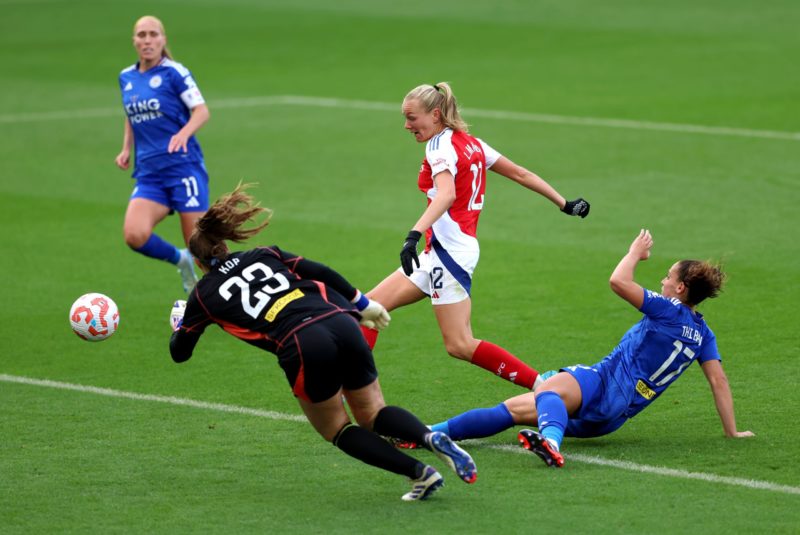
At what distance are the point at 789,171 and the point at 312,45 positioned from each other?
50.2 feet

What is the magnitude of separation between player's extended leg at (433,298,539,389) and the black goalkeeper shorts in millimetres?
1685

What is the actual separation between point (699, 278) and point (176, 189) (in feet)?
18.9

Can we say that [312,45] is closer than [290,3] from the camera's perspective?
Answer: Yes

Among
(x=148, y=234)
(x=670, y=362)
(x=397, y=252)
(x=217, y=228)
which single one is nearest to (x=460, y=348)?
(x=670, y=362)

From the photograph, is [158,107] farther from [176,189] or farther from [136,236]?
[136,236]

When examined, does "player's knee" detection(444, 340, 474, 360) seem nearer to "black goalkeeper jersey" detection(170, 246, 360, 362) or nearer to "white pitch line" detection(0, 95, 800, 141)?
"black goalkeeper jersey" detection(170, 246, 360, 362)

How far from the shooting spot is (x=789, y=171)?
17172 millimetres

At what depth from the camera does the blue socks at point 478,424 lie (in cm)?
806

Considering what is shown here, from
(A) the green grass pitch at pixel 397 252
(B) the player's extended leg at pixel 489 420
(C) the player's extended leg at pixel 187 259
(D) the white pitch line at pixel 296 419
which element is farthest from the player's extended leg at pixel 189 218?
(B) the player's extended leg at pixel 489 420

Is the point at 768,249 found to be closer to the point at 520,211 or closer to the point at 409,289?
the point at 520,211

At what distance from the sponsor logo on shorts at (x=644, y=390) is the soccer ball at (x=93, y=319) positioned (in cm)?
365

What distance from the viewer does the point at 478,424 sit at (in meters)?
8.07

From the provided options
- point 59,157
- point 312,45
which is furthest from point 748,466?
point 312,45

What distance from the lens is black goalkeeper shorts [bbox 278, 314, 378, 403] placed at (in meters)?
7.00
